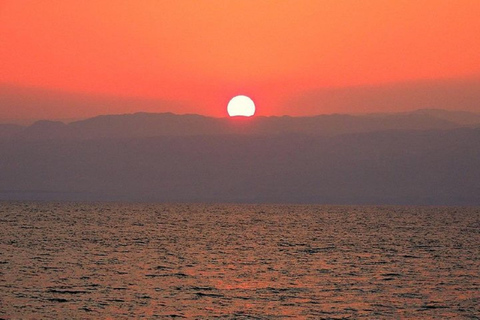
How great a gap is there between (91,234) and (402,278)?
7156 centimetres

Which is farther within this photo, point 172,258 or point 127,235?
point 127,235

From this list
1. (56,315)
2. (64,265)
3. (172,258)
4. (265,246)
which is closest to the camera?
(56,315)

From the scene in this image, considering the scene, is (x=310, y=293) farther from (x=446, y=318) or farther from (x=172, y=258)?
(x=172, y=258)

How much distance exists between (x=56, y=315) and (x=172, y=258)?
35.7 metres

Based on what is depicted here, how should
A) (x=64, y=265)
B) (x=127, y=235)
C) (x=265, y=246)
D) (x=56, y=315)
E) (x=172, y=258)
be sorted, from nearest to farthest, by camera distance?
(x=56, y=315) → (x=64, y=265) → (x=172, y=258) → (x=265, y=246) → (x=127, y=235)

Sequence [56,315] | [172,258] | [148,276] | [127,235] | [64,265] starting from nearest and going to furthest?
[56,315]
[148,276]
[64,265]
[172,258]
[127,235]

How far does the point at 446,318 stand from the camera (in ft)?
151

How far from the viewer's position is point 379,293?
56031mm

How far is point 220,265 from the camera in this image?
7444 centimetres

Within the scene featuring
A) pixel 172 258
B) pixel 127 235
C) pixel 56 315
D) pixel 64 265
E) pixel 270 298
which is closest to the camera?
pixel 56 315

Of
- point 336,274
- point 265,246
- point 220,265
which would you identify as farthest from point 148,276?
point 265,246

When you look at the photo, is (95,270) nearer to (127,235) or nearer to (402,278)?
(402,278)

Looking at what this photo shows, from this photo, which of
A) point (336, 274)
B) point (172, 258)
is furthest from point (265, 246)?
point (336, 274)

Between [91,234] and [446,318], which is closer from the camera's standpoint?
[446,318]
